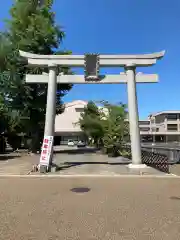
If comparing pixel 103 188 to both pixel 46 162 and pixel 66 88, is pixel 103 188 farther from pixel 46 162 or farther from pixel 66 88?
pixel 66 88

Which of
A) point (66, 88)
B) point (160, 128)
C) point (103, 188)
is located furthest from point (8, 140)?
point (160, 128)

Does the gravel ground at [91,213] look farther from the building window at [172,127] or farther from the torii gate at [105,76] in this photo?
the building window at [172,127]

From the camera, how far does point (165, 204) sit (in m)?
Answer: 6.35

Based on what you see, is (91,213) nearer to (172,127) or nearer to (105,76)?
(105,76)

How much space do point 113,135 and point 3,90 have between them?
12.7 metres

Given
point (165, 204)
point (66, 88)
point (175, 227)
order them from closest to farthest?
point (175, 227) → point (165, 204) → point (66, 88)

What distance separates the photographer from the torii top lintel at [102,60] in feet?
46.5

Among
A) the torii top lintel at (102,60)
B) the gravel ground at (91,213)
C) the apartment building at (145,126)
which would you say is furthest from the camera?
the apartment building at (145,126)

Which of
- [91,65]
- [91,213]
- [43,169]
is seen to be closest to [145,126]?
[91,65]

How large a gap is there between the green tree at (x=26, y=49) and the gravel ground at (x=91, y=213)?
1799cm

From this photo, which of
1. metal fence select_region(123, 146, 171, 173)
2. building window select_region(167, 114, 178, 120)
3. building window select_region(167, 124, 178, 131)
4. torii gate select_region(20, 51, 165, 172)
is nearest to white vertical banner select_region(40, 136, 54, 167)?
torii gate select_region(20, 51, 165, 172)

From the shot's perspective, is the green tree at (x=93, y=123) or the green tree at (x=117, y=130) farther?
the green tree at (x=93, y=123)

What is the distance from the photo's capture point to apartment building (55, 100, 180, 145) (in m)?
69.4

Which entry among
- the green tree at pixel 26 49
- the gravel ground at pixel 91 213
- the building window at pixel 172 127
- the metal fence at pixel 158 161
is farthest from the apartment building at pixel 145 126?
the gravel ground at pixel 91 213
